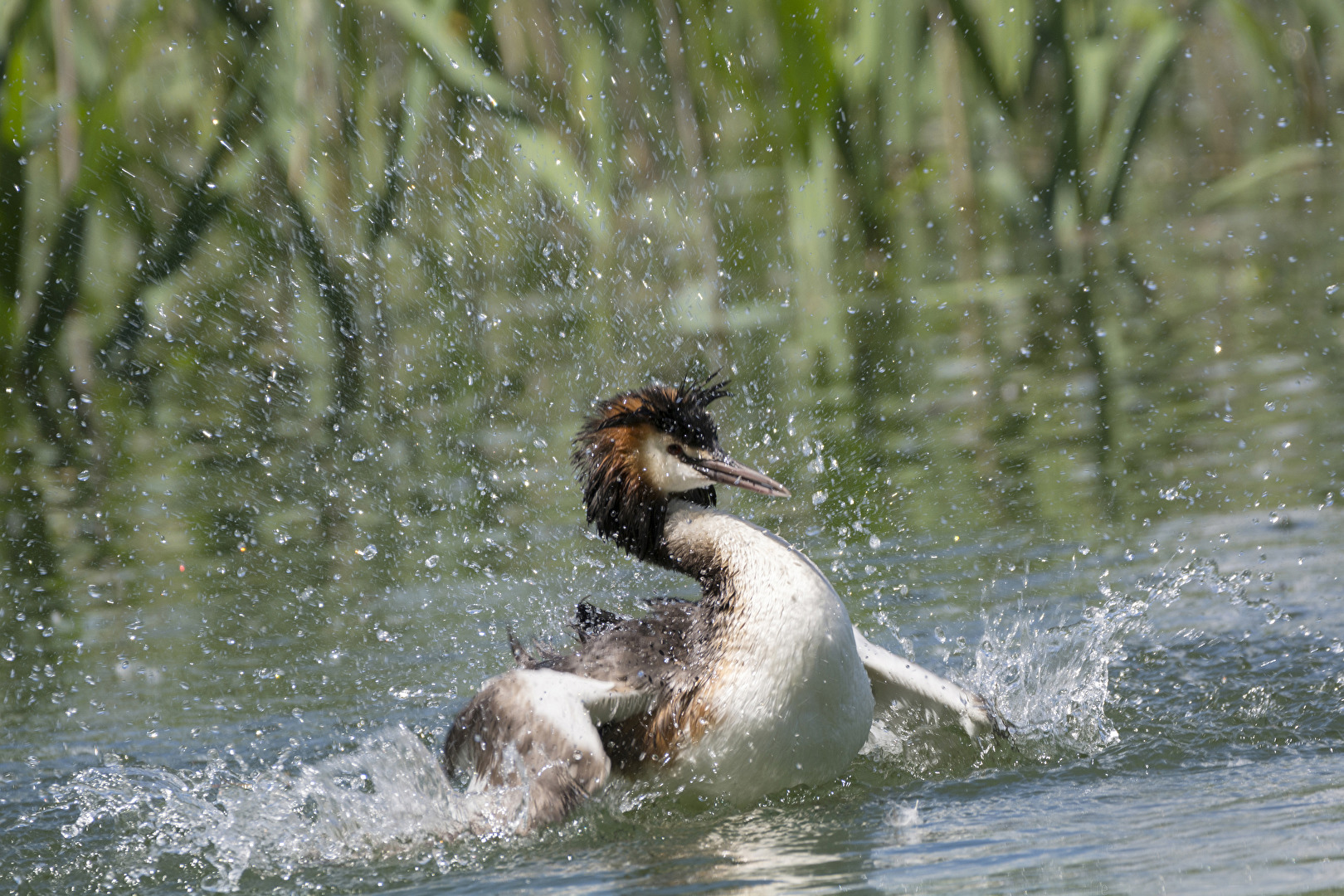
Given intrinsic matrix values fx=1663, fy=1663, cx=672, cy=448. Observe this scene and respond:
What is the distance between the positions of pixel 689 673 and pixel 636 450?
0.79m

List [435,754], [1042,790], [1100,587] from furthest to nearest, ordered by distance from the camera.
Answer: [1100,587] → [435,754] → [1042,790]

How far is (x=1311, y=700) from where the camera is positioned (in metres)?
5.42

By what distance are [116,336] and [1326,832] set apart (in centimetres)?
1023

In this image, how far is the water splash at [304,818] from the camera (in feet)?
15.7

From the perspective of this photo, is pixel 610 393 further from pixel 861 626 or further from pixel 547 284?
pixel 547 284

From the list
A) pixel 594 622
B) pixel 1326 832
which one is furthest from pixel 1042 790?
pixel 594 622

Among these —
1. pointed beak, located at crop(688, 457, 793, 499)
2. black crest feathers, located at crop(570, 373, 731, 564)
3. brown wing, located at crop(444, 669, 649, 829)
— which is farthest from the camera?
black crest feathers, located at crop(570, 373, 731, 564)

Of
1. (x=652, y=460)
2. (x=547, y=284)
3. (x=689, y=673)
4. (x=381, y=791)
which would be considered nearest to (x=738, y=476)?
(x=652, y=460)

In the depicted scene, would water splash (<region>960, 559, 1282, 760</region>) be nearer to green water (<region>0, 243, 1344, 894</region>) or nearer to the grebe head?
green water (<region>0, 243, 1344, 894</region>)

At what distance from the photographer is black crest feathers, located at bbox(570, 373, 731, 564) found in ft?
17.7

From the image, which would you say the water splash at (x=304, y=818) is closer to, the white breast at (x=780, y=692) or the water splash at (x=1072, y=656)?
the white breast at (x=780, y=692)

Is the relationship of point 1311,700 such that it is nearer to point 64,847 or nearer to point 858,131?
point 64,847

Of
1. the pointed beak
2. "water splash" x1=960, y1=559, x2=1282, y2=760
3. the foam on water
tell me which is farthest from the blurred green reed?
the pointed beak

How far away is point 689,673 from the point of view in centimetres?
505
